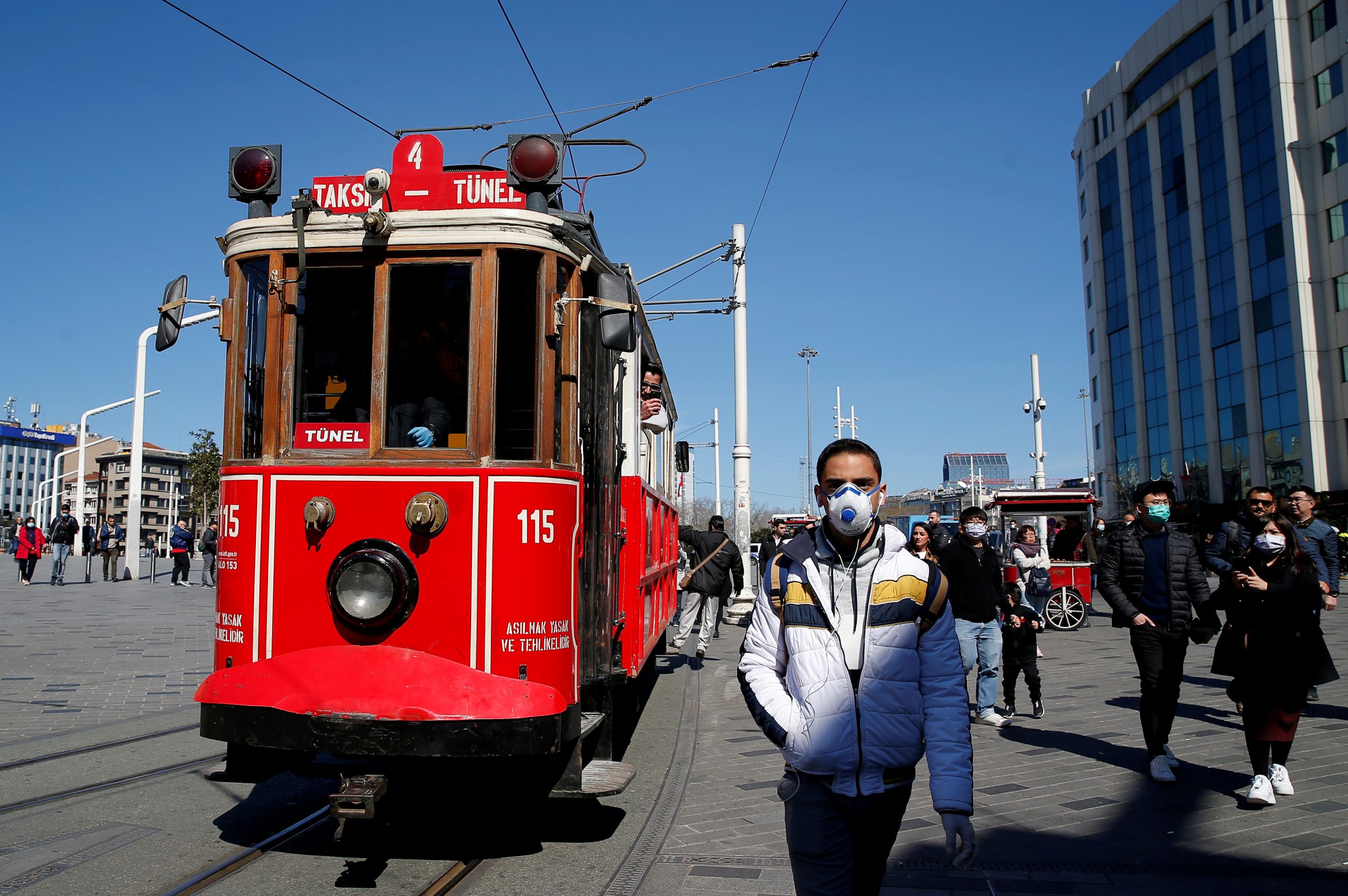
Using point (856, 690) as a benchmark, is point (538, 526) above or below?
above

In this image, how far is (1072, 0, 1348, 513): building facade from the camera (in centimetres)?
3575

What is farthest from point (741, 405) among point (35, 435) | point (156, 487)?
point (35, 435)

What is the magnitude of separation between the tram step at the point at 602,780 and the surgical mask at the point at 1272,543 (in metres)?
3.97

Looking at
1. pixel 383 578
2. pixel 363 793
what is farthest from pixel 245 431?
pixel 363 793

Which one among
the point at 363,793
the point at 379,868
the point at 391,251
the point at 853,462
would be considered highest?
the point at 391,251

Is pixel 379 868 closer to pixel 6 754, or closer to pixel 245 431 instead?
pixel 245 431

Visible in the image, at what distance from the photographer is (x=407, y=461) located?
4.95 meters

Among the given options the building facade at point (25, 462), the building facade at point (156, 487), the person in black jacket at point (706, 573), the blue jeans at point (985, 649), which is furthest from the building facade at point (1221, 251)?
the building facade at point (25, 462)

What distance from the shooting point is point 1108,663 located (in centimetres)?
1234

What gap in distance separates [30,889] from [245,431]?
2269 mm

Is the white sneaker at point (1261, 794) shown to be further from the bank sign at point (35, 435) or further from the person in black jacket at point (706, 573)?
the bank sign at point (35, 435)

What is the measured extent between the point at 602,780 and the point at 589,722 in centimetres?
32

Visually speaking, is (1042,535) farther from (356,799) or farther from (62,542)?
(62,542)

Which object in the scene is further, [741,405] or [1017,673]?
[741,405]
